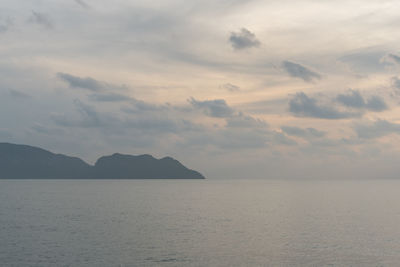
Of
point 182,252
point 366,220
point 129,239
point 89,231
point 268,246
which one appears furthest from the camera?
point 366,220

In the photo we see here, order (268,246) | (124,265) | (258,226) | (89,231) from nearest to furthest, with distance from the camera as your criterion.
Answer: (124,265) → (268,246) → (89,231) → (258,226)

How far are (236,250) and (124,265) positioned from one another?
2134cm

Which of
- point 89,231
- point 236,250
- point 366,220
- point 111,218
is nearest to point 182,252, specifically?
point 236,250

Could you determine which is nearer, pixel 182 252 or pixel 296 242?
pixel 182 252

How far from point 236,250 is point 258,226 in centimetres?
3244

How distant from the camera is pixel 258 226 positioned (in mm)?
102500

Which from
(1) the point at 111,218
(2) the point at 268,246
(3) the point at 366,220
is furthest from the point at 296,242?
(1) the point at 111,218

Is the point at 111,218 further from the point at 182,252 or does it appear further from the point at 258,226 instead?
the point at 182,252

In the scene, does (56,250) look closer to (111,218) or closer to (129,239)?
(129,239)

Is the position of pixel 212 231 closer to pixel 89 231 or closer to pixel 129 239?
pixel 129 239

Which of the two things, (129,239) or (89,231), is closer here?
(129,239)

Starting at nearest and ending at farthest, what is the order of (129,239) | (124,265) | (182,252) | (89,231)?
1. (124,265)
2. (182,252)
3. (129,239)
4. (89,231)

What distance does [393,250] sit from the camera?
73.2 meters

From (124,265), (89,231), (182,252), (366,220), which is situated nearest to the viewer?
(124,265)
